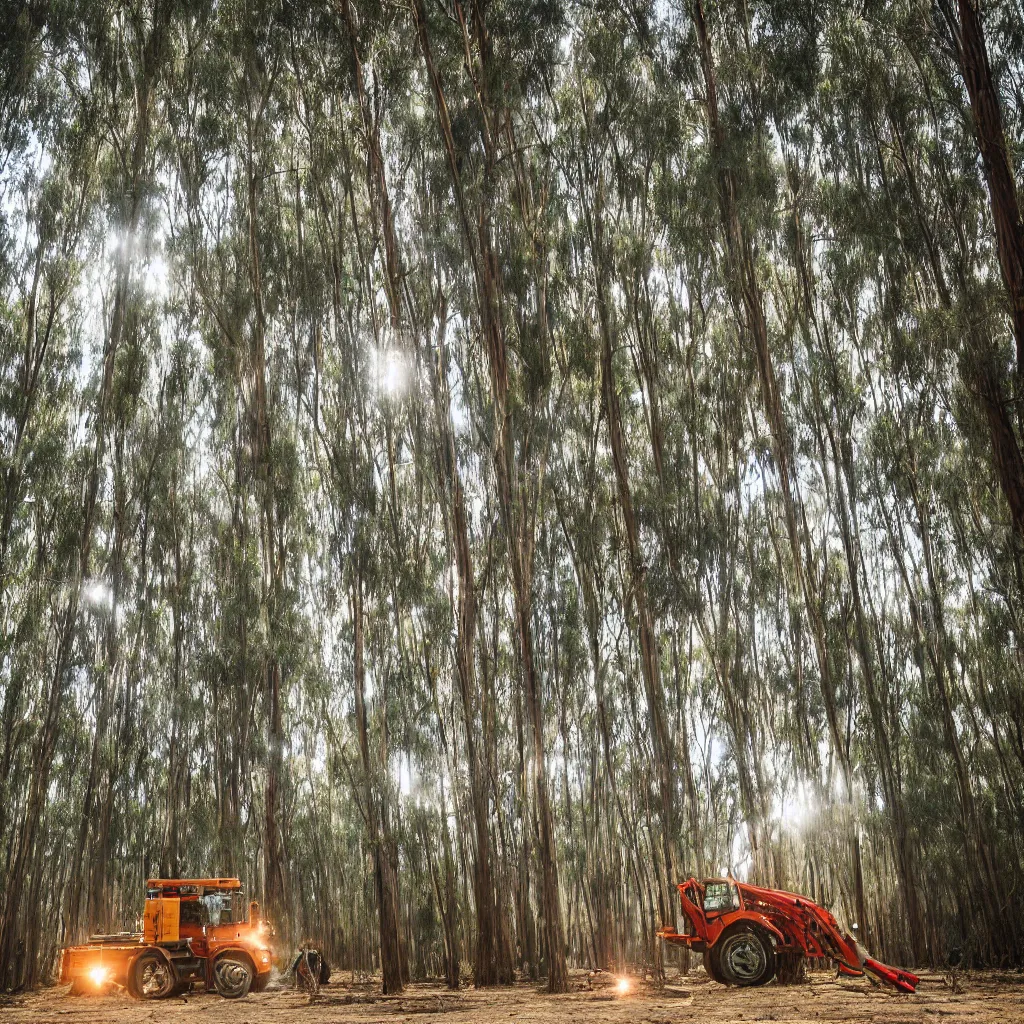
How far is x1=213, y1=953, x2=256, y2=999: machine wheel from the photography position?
11.6 m

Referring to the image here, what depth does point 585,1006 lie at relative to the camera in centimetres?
853

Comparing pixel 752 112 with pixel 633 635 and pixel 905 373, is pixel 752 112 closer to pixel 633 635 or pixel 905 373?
pixel 905 373

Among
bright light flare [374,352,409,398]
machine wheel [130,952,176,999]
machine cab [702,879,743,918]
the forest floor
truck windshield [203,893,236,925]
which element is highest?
bright light flare [374,352,409,398]

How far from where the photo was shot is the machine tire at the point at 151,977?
36.7 feet

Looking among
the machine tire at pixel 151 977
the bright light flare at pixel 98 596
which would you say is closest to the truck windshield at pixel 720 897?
the machine tire at pixel 151 977

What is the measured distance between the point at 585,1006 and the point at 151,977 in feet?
19.2

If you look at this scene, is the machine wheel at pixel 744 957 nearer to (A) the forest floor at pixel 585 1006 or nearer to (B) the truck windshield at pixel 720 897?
(A) the forest floor at pixel 585 1006

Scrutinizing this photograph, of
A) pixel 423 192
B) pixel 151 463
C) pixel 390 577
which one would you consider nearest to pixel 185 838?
pixel 151 463

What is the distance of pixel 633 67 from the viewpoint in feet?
41.8

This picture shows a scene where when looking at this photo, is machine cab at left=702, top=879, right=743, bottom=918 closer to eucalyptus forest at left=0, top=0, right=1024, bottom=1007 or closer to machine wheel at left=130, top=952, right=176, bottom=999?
eucalyptus forest at left=0, top=0, right=1024, bottom=1007

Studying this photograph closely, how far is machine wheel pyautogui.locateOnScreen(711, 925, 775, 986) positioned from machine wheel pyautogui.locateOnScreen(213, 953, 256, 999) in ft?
19.0

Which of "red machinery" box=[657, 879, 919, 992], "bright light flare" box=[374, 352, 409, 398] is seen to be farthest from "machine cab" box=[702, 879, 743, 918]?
"bright light flare" box=[374, 352, 409, 398]

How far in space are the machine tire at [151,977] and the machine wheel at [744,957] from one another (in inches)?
251

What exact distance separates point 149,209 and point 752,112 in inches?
330
